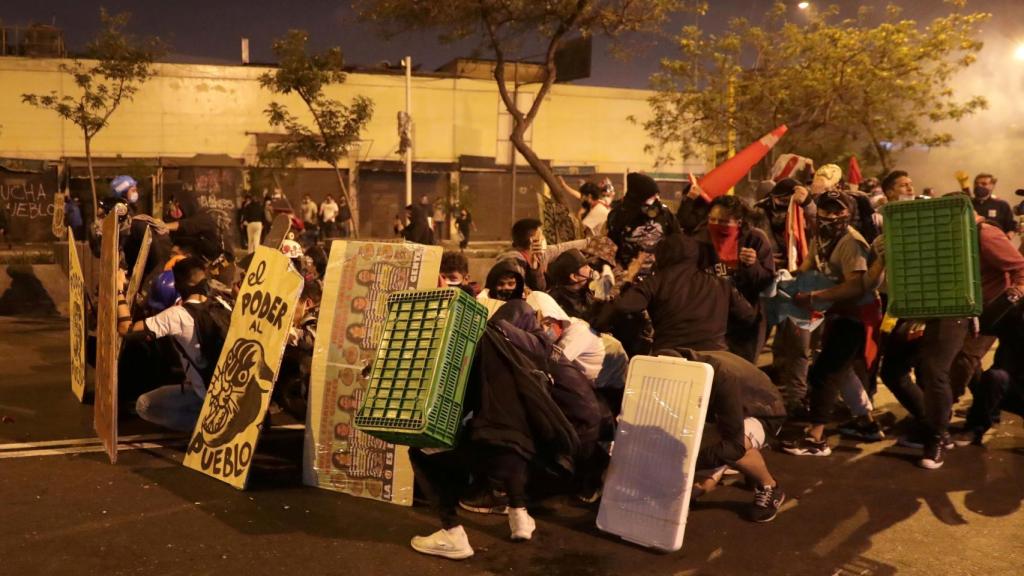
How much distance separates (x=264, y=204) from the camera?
2548 centimetres

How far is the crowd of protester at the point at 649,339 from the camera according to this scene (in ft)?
16.0

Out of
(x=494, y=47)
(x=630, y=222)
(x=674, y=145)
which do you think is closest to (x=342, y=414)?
(x=630, y=222)

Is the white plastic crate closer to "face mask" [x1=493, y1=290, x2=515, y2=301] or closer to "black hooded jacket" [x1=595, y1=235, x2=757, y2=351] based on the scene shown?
"black hooded jacket" [x1=595, y1=235, x2=757, y2=351]

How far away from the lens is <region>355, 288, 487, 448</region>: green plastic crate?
4266mm

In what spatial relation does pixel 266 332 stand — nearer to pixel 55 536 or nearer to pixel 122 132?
pixel 55 536

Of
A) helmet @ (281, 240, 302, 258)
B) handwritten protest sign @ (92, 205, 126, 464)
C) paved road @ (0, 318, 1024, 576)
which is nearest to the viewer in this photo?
paved road @ (0, 318, 1024, 576)

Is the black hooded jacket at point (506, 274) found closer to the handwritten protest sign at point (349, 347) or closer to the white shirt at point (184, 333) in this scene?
the handwritten protest sign at point (349, 347)

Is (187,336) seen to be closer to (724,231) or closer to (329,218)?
(724,231)

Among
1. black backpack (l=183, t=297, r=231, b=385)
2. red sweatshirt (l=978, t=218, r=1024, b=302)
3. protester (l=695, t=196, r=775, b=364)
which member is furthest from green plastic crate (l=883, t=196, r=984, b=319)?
black backpack (l=183, t=297, r=231, b=385)

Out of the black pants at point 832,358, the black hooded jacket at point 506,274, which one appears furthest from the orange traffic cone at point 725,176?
the black hooded jacket at point 506,274

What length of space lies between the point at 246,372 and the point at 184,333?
75cm

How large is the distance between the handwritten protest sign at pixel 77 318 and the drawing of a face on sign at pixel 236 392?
185 cm

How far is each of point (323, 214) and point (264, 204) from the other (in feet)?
10.1

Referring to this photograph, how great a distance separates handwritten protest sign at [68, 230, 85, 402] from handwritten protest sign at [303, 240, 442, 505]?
251 centimetres
